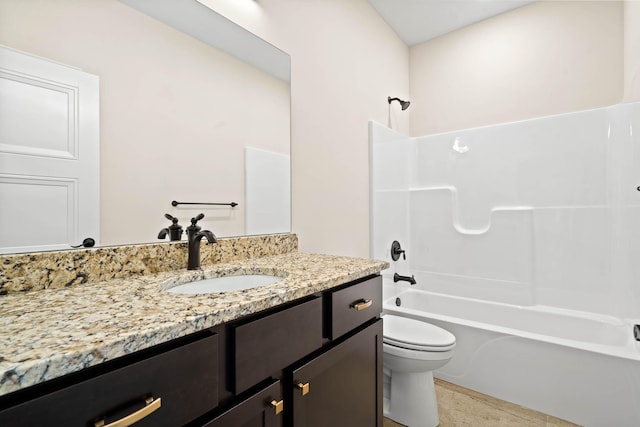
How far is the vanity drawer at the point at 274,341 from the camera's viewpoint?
26.8 inches

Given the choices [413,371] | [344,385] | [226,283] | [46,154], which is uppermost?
[46,154]

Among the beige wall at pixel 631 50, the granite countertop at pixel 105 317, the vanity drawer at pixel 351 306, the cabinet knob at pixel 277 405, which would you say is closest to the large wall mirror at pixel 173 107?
the granite countertop at pixel 105 317

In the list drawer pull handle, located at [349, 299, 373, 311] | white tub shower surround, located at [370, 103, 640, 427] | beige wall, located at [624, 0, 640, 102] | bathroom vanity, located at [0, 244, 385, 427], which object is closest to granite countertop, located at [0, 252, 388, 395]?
bathroom vanity, located at [0, 244, 385, 427]

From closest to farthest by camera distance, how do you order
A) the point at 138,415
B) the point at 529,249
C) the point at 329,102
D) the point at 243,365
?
1. the point at 138,415
2. the point at 243,365
3. the point at 329,102
4. the point at 529,249

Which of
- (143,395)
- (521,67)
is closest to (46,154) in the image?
(143,395)

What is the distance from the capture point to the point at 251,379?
0.70 meters

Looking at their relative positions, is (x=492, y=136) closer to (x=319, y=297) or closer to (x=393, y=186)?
(x=393, y=186)

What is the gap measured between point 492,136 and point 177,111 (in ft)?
7.80

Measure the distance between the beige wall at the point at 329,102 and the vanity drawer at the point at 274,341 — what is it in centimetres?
77

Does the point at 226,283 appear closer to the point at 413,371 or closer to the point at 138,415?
the point at 138,415

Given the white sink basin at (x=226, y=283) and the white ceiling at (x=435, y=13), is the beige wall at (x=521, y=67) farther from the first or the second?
the white sink basin at (x=226, y=283)

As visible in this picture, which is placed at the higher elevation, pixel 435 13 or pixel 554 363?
pixel 435 13

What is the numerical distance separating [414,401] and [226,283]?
1294mm

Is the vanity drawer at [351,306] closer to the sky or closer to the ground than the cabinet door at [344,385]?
closer to the sky
